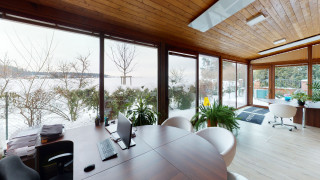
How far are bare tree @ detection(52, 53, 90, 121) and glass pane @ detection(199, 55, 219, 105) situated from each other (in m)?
3.27

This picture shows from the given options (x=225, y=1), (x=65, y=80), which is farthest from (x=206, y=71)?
(x=65, y=80)

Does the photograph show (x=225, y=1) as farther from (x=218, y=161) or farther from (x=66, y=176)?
(x=66, y=176)

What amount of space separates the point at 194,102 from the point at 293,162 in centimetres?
235

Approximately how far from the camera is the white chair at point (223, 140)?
133cm

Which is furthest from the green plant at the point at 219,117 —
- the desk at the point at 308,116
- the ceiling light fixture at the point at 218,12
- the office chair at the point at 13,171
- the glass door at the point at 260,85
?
the glass door at the point at 260,85

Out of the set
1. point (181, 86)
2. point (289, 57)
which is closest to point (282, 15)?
point (181, 86)

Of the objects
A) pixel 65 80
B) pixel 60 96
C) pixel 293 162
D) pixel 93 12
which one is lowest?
pixel 293 162

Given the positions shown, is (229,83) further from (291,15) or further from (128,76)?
(128,76)

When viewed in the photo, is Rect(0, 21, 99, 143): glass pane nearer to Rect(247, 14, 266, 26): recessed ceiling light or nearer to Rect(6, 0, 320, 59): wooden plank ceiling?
Rect(6, 0, 320, 59): wooden plank ceiling

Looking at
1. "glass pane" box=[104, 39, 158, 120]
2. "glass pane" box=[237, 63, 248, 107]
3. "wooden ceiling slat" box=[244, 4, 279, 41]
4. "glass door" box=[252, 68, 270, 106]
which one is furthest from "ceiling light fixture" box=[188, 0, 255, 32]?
"glass door" box=[252, 68, 270, 106]

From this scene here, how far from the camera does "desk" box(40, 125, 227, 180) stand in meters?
0.98

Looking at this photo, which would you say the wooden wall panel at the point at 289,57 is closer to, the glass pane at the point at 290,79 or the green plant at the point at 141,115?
the glass pane at the point at 290,79

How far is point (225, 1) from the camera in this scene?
1.98 m

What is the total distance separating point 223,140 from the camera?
5.27ft
